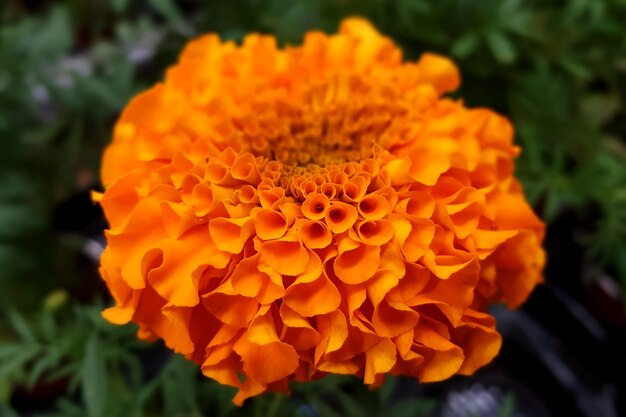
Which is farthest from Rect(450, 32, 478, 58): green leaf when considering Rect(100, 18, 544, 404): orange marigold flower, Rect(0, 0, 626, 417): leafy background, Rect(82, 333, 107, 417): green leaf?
Rect(82, 333, 107, 417): green leaf

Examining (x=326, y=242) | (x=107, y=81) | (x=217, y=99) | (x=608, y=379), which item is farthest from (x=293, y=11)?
(x=608, y=379)

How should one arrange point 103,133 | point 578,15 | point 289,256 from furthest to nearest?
point 103,133
point 578,15
point 289,256

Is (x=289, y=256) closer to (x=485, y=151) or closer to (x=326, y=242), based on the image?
(x=326, y=242)

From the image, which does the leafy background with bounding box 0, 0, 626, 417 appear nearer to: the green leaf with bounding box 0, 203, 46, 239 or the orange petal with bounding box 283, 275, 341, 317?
the green leaf with bounding box 0, 203, 46, 239

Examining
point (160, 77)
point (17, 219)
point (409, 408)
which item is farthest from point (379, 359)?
point (160, 77)

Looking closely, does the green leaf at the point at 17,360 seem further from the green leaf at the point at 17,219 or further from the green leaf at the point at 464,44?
the green leaf at the point at 464,44
